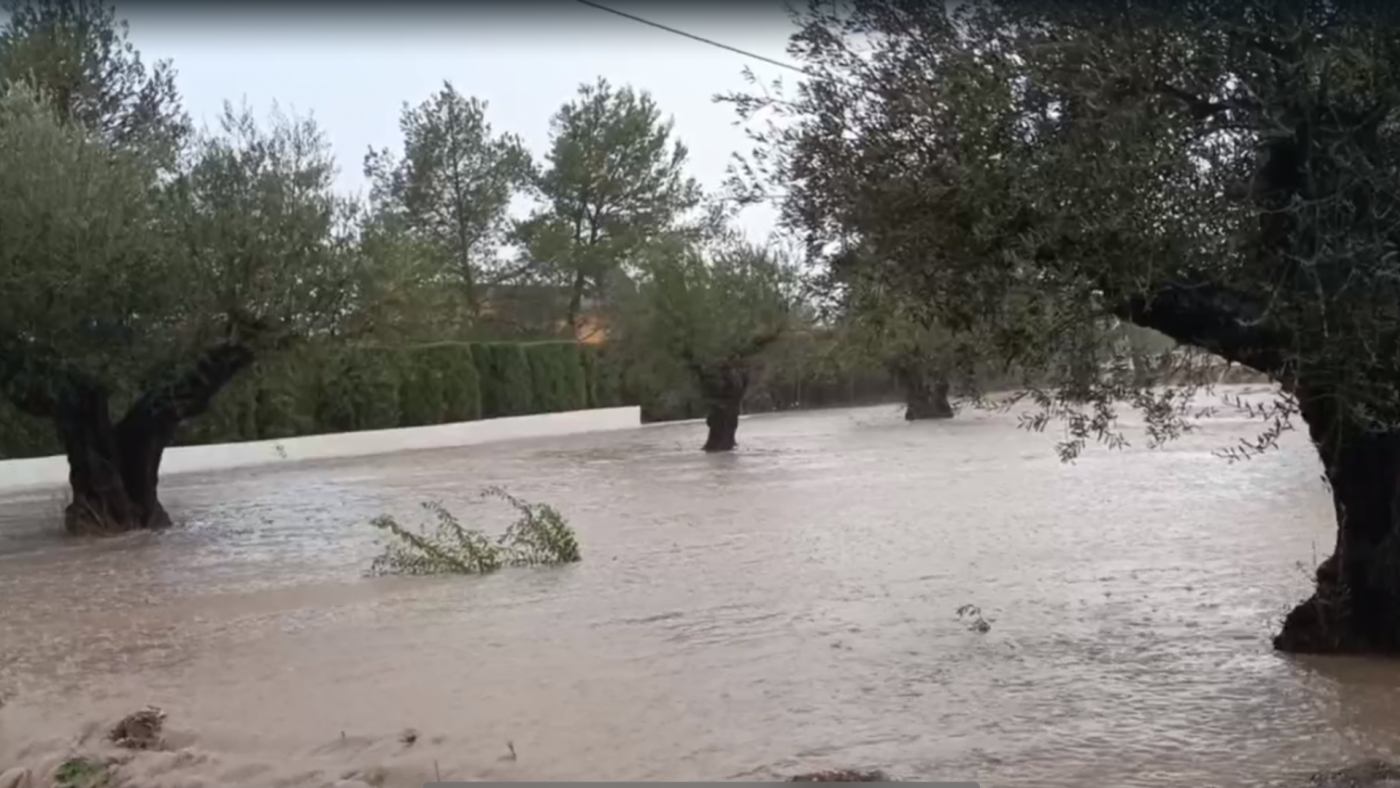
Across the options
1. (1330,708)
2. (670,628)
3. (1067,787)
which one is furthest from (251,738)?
(1330,708)

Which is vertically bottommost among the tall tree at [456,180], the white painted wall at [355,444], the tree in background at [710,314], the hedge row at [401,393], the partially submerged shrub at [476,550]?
the partially submerged shrub at [476,550]

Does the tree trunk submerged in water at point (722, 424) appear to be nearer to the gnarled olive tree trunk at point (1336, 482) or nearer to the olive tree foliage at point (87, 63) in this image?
the olive tree foliage at point (87, 63)

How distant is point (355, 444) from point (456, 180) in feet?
57.2

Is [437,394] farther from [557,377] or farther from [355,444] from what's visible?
[557,377]

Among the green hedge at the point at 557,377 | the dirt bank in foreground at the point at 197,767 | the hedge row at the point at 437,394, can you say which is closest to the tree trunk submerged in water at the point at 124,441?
the hedge row at the point at 437,394

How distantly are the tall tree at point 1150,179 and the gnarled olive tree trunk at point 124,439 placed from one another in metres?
11.6

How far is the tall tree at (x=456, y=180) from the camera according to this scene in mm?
47188

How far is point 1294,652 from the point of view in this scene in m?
8.57

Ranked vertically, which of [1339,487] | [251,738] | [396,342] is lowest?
[251,738]

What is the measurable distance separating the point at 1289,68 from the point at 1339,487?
290 centimetres

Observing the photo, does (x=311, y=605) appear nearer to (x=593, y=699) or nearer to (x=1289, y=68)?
(x=593, y=699)

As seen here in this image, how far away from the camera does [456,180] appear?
47.5 meters

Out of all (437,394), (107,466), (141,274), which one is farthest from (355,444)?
(141,274)

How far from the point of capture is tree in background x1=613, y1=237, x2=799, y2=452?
27781 millimetres
